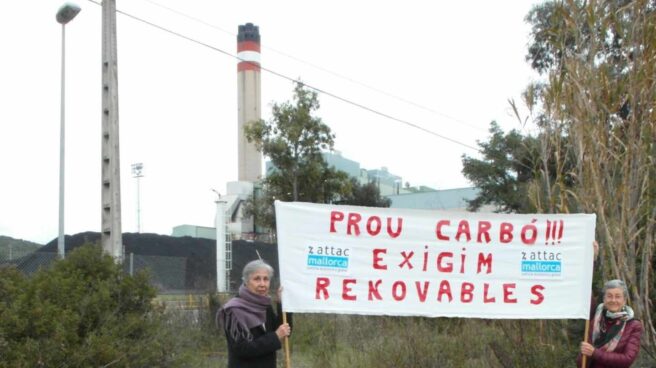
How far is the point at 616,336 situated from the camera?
5.31 meters

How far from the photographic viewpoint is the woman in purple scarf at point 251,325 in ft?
15.8

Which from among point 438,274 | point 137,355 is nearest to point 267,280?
point 438,274

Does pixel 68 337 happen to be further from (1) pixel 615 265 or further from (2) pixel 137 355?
(1) pixel 615 265

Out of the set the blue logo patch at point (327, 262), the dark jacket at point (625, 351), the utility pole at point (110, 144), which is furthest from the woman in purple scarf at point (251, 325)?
the utility pole at point (110, 144)

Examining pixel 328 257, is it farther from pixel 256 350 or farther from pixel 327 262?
pixel 256 350

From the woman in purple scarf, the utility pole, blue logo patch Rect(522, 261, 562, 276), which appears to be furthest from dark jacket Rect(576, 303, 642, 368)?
the utility pole

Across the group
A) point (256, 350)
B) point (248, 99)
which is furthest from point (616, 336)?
point (248, 99)

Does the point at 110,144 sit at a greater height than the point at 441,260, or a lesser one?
greater

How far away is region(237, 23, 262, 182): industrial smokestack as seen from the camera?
63375mm

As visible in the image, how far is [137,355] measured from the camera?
681 cm

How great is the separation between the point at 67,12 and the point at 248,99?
52880 mm

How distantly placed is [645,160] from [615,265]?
1.08 metres

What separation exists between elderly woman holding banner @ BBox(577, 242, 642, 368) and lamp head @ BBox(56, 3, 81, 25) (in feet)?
30.5

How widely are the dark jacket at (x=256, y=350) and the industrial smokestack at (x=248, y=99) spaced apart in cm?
5691
